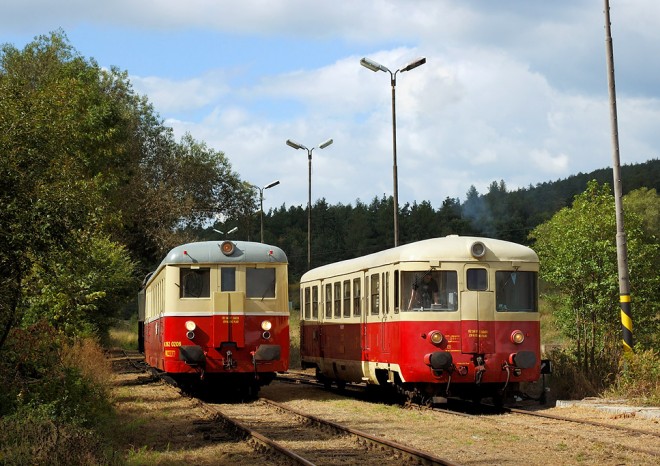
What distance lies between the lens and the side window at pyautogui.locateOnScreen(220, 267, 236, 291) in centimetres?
2027

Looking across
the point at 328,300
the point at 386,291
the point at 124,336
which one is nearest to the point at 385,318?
the point at 386,291

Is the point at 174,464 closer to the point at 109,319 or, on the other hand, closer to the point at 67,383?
the point at 67,383

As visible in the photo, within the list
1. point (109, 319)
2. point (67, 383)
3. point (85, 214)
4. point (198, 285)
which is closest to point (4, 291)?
point (85, 214)

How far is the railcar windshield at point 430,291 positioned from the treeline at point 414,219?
42548mm

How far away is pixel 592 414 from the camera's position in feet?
53.1

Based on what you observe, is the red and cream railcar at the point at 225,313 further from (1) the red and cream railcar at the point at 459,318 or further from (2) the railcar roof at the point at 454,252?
(2) the railcar roof at the point at 454,252

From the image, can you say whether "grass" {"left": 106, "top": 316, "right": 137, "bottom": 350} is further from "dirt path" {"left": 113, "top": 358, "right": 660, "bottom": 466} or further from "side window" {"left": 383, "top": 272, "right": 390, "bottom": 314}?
"dirt path" {"left": 113, "top": 358, "right": 660, "bottom": 466}

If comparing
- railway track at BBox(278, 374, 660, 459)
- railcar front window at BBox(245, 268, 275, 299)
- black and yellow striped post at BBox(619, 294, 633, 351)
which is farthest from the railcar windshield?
railcar front window at BBox(245, 268, 275, 299)

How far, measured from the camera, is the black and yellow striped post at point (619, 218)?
18.6 meters

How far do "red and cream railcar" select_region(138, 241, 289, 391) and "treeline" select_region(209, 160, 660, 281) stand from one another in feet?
128

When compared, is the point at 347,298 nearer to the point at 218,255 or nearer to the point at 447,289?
the point at 218,255

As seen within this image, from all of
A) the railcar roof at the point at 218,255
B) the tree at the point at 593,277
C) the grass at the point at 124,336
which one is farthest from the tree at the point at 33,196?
the grass at the point at 124,336

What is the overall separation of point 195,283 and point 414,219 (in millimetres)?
81930

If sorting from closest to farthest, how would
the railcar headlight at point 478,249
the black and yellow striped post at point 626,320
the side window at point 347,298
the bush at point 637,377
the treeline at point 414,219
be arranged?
the railcar headlight at point 478,249, the bush at point 637,377, the black and yellow striped post at point 626,320, the side window at point 347,298, the treeline at point 414,219
